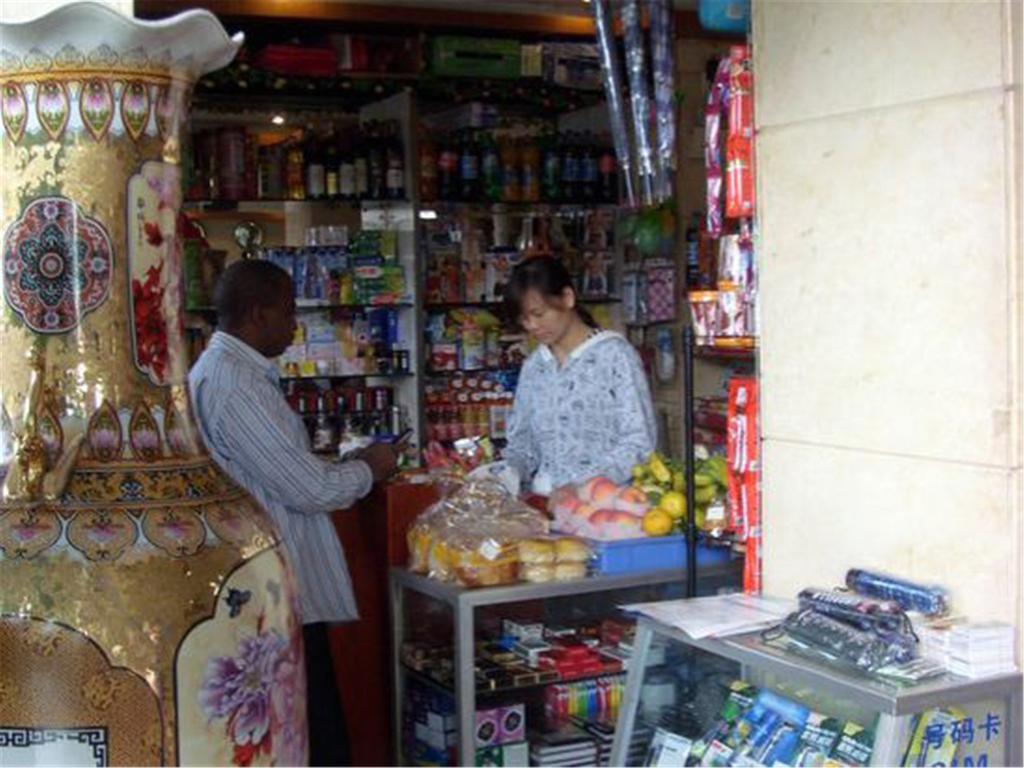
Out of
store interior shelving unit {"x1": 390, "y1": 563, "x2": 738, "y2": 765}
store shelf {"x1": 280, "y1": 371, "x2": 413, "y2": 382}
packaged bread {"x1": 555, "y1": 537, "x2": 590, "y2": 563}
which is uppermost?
store shelf {"x1": 280, "y1": 371, "x2": 413, "y2": 382}

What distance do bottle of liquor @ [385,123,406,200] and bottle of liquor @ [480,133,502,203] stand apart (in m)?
0.40

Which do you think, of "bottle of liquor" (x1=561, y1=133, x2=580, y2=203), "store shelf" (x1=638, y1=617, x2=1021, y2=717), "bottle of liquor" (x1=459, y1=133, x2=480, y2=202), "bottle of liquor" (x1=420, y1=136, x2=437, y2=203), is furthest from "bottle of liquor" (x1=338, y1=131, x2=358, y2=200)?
"store shelf" (x1=638, y1=617, x2=1021, y2=717)

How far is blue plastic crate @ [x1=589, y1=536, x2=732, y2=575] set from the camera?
339 centimetres

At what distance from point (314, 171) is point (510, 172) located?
892 mm

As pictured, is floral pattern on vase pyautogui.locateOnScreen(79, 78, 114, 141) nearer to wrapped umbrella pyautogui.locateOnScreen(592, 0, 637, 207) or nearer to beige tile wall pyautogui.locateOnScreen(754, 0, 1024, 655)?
beige tile wall pyautogui.locateOnScreen(754, 0, 1024, 655)

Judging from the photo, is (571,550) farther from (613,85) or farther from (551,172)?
(551,172)

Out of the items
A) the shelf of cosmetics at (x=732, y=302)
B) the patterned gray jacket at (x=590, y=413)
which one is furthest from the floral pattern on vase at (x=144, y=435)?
the patterned gray jacket at (x=590, y=413)

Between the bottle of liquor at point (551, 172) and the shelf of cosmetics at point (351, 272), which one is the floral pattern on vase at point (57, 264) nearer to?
the shelf of cosmetics at point (351, 272)

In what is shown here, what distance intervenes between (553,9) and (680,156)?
83 cm

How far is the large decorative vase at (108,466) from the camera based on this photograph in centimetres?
119

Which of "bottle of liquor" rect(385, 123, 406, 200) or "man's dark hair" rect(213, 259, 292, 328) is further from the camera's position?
"bottle of liquor" rect(385, 123, 406, 200)

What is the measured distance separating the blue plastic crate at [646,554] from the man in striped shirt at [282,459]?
2.04 feet

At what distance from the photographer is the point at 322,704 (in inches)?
146

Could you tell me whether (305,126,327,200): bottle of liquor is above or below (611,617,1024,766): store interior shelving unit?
above
